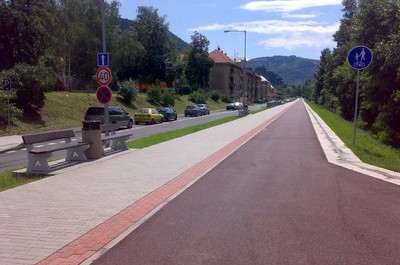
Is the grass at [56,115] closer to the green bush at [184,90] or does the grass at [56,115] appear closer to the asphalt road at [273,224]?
the asphalt road at [273,224]

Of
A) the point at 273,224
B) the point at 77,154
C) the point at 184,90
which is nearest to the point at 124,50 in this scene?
the point at 184,90

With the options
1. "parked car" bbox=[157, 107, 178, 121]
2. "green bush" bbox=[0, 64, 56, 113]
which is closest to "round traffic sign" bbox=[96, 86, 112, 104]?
"green bush" bbox=[0, 64, 56, 113]

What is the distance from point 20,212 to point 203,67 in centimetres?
9318

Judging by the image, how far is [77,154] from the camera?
1323 centimetres

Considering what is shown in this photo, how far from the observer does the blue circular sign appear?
14898mm

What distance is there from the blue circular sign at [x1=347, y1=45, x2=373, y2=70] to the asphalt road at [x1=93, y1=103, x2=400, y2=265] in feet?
17.1

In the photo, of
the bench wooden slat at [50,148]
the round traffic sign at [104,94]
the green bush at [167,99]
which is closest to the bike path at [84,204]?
the bench wooden slat at [50,148]

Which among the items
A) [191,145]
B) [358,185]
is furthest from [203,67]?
[358,185]

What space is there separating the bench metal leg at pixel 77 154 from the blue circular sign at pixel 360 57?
28.6 ft

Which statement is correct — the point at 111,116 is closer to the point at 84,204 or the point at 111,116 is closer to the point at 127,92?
the point at 127,92

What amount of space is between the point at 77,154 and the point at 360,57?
921cm

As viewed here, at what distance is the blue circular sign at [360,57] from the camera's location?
14898mm

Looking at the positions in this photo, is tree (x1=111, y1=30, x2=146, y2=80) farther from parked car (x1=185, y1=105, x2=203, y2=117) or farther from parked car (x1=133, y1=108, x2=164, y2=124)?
parked car (x1=133, y1=108, x2=164, y2=124)

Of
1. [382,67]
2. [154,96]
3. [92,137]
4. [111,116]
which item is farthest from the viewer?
[154,96]
